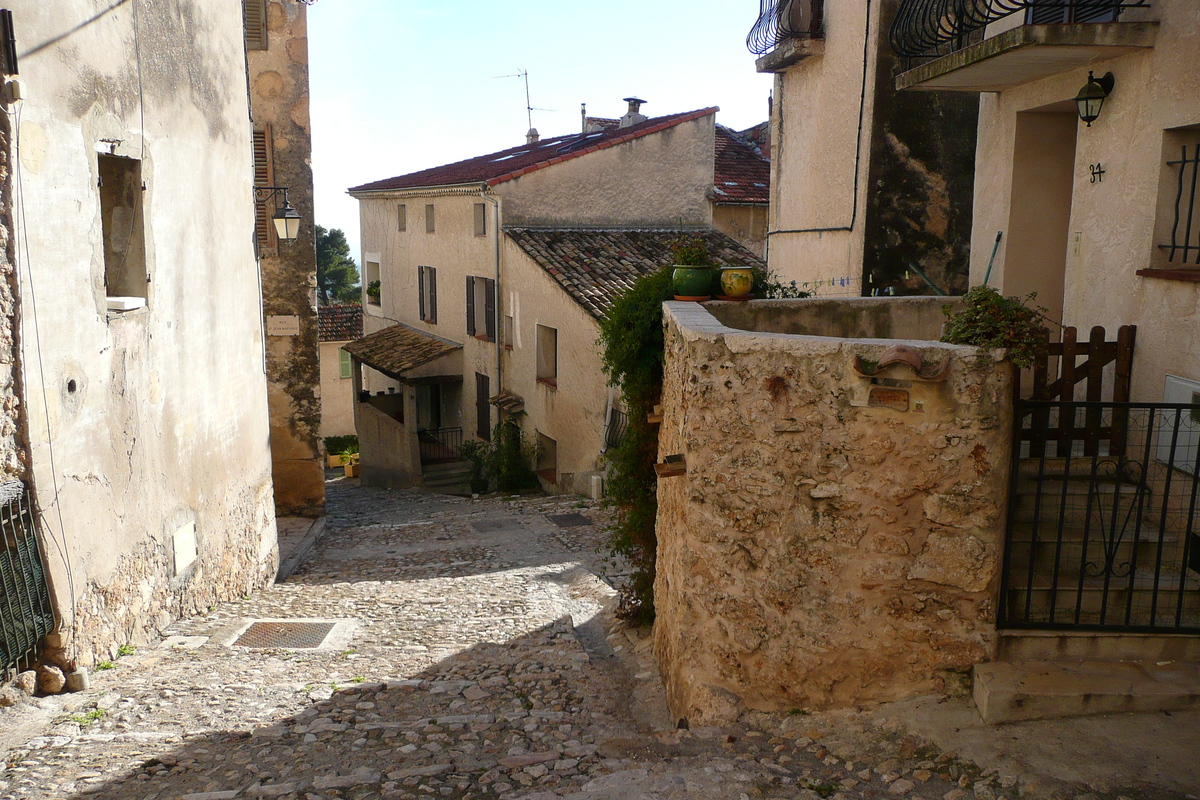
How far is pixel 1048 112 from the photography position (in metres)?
7.50

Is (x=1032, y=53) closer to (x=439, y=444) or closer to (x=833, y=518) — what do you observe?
(x=833, y=518)

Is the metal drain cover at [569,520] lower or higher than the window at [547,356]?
lower

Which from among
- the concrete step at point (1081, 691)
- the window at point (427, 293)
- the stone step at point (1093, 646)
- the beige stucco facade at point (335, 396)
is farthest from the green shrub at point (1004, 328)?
the beige stucco facade at point (335, 396)

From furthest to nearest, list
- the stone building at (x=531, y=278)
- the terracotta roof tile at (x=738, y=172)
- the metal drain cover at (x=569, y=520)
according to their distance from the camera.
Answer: the terracotta roof tile at (x=738, y=172) < the stone building at (x=531, y=278) < the metal drain cover at (x=569, y=520)

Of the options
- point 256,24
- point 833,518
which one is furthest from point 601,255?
point 833,518

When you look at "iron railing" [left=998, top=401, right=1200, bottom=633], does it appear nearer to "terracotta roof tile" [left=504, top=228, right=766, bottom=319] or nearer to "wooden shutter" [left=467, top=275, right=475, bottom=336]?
"terracotta roof tile" [left=504, top=228, right=766, bottom=319]

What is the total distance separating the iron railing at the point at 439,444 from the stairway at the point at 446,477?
0.42m

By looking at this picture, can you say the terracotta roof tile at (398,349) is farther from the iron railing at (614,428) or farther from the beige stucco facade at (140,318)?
the beige stucco facade at (140,318)

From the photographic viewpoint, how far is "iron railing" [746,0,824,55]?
11.7 m

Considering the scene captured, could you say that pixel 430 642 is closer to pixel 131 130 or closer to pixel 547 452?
pixel 131 130

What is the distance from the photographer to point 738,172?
21438 mm

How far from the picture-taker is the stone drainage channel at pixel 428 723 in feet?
14.8

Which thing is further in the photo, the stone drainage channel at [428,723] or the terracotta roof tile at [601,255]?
the terracotta roof tile at [601,255]

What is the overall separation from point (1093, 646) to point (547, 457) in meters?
13.7
